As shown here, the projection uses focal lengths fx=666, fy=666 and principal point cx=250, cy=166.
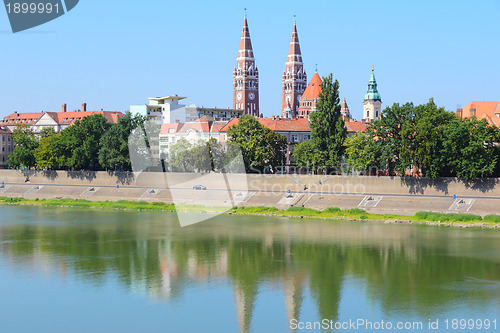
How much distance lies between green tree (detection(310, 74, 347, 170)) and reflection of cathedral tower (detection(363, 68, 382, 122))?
7197 cm

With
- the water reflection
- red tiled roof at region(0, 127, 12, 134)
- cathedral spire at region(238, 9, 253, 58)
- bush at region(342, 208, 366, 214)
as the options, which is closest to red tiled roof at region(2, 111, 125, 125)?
red tiled roof at region(0, 127, 12, 134)

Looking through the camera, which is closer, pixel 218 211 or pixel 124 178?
pixel 218 211

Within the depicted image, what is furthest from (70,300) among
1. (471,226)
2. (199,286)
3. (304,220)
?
(471,226)

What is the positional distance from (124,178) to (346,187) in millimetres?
30390

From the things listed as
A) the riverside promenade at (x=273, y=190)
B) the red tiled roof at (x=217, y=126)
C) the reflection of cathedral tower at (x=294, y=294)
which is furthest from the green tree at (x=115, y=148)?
the reflection of cathedral tower at (x=294, y=294)

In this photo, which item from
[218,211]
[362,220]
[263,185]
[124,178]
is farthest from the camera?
[124,178]

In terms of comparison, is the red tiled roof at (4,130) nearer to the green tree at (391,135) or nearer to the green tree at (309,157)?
the green tree at (309,157)

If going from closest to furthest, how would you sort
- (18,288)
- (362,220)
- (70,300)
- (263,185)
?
1. (70,300)
2. (18,288)
3. (362,220)
4. (263,185)

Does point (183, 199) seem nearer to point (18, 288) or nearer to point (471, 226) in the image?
point (471, 226)

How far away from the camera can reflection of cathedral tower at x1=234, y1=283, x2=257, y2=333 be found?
32.3m

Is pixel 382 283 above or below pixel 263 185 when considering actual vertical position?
below

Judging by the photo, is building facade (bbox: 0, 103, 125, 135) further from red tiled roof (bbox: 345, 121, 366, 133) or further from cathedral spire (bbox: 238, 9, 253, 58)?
red tiled roof (bbox: 345, 121, 366, 133)

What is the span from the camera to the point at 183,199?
80500 millimetres

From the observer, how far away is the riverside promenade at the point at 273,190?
68.0 meters
